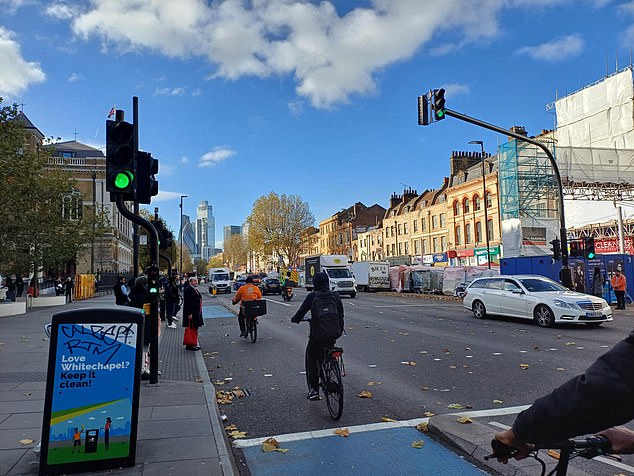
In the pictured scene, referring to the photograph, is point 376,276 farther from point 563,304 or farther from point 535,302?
point 563,304

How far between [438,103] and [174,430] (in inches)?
428

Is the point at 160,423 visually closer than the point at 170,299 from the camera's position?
Yes

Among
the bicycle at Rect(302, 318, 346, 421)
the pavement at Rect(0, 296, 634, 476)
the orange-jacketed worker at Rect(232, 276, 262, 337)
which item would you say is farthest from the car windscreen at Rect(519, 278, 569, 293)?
the bicycle at Rect(302, 318, 346, 421)

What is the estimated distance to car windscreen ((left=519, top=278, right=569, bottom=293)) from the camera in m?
16.3

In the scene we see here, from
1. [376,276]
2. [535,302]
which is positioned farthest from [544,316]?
[376,276]

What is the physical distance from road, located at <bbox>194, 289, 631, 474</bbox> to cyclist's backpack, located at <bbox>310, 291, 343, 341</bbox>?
98 centimetres

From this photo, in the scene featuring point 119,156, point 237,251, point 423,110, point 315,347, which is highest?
point 237,251

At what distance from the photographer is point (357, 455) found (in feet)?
16.1

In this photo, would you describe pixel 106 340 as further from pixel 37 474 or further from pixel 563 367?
pixel 563 367

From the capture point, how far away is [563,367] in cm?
899

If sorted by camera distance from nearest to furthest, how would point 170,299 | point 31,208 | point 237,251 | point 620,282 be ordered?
1. point 170,299
2. point 620,282
3. point 31,208
4. point 237,251

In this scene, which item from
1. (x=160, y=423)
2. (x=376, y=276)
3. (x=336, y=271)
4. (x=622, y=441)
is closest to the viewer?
(x=622, y=441)

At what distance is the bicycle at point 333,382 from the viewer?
616 centimetres

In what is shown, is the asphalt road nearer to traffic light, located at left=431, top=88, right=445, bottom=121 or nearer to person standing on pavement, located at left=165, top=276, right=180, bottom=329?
person standing on pavement, located at left=165, top=276, right=180, bottom=329
